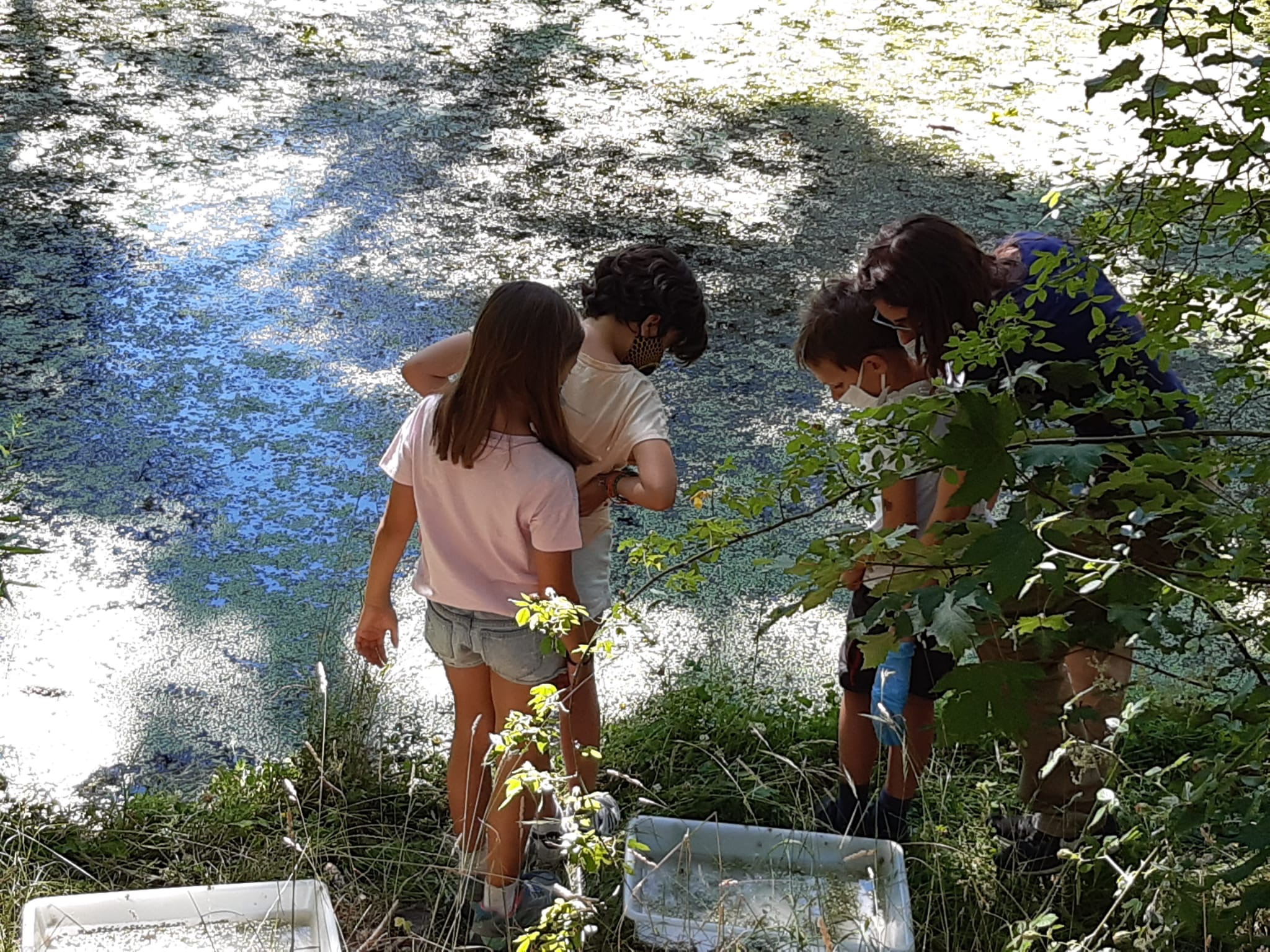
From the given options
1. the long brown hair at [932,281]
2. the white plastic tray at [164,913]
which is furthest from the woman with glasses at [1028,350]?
the white plastic tray at [164,913]

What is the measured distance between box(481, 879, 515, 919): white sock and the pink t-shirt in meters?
0.43

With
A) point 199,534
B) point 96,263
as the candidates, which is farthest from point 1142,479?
point 96,263

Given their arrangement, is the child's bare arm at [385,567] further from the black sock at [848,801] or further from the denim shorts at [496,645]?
the black sock at [848,801]

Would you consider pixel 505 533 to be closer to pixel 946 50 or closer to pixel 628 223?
pixel 628 223

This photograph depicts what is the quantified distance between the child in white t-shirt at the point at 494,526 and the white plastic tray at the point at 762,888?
21 centimetres

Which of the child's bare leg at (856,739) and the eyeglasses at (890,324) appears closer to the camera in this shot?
the eyeglasses at (890,324)

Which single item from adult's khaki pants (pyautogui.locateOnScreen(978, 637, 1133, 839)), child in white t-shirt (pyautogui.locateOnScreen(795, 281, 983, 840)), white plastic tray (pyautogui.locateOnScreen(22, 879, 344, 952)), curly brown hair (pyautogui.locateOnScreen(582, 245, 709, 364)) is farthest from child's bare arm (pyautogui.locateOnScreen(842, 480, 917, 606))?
white plastic tray (pyautogui.locateOnScreen(22, 879, 344, 952))

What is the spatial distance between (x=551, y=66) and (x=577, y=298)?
219cm

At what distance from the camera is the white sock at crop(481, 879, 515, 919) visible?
6.47 ft

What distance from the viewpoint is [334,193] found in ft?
14.6

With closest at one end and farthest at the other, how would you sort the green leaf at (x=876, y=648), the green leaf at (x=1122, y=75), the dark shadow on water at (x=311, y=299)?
1. the green leaf at (x=1122, y=75)
2. the green leaf at (x=876, y=648)
3. the dark shadow on water at (x=311, y=299)

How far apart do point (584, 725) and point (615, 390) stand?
0.55 m

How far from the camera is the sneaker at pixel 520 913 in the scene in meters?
1.93

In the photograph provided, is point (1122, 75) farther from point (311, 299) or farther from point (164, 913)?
point (311, 299)
